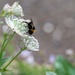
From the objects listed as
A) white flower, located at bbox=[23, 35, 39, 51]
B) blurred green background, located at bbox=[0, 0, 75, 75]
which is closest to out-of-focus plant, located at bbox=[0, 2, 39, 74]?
white flower, located at bbox=[23, 35, 39, 51]

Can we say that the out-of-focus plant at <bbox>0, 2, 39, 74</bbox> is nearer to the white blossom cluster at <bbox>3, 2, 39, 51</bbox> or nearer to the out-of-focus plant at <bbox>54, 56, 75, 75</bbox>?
the white blossom cluster at <bbox>3, 2, 39, 51</bbox>

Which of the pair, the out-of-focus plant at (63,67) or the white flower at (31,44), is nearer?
the white flower at (31,44)

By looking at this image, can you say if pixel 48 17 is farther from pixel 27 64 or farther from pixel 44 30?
pixel 27 64

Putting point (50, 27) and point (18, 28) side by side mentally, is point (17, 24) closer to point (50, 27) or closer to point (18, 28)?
point (18, 28)

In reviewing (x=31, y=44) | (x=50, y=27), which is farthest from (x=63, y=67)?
(x=50, y=27)

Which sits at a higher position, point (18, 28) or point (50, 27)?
point (18, 28)

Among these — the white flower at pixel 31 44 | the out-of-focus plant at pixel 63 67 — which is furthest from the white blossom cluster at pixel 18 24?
the out-of-focus plant at pixel 63 67

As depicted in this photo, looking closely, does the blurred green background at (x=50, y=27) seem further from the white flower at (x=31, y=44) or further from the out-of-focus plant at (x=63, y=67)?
the white flower at (x=31, y=44)

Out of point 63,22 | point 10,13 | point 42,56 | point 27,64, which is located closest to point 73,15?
point 63,22
